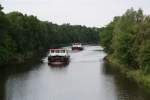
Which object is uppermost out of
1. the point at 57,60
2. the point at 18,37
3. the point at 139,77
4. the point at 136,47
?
the point at 136,47

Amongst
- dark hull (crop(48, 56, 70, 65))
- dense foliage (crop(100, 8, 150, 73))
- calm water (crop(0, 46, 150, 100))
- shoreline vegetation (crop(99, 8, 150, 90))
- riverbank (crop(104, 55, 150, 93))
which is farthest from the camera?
dark hull (crop(48, 56, 70, 65))

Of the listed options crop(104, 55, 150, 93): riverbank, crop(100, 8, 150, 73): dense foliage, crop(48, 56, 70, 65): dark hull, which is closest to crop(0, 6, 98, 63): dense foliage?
crop(48, 56, 70, 65): dark hull

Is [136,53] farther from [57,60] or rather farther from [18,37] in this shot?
[18,37]

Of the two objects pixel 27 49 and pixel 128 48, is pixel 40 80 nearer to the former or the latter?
pixel 128 48

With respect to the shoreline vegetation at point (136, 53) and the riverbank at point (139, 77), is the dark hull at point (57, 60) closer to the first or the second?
the shoreline vegetation at point (136, 53)

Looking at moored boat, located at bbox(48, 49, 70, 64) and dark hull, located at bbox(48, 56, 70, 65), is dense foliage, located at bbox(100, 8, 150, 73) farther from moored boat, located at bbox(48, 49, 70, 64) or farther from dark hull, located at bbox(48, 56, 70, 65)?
moored boat, located at bbox(48, 49, 70, 64)

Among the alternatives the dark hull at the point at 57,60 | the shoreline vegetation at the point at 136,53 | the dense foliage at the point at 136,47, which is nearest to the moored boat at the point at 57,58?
the dark hull at the point at 57,60

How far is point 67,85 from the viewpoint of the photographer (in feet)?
189

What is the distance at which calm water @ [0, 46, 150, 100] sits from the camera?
48697 millimetres

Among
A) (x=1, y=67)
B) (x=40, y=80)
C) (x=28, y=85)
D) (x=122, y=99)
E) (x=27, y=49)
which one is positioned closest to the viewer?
(x=122, y=99)

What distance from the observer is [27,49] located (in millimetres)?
114562

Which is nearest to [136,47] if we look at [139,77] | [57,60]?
[139,77]

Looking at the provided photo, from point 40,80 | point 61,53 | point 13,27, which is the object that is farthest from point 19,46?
point 40,80

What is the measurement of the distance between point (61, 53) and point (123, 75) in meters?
32.7
